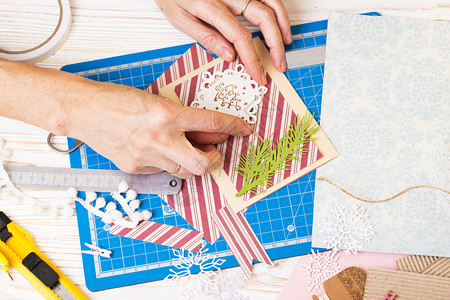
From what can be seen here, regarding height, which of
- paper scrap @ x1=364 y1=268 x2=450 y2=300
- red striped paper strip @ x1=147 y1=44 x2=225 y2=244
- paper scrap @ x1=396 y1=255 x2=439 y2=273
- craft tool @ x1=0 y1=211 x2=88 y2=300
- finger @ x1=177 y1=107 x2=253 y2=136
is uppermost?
finger @ x1=177 y1=107 x2=253 y2=136

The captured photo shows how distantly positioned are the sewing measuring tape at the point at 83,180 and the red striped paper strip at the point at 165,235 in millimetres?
127

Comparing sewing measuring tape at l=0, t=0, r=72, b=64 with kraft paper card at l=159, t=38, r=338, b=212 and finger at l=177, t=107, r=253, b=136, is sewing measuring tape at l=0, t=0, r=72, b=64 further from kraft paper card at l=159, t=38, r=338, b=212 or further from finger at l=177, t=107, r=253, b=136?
finger at l=177, t=107, r=253, b=136

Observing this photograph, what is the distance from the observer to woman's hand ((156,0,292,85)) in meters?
1.24

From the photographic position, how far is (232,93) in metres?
1.33

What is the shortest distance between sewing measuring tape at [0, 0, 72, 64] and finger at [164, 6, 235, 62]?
37 cm

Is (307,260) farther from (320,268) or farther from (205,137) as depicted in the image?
(205,137)

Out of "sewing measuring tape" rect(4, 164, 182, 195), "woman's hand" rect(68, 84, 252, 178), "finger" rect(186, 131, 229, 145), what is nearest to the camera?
"woman's hand" rect(68, 84, 252, 178)

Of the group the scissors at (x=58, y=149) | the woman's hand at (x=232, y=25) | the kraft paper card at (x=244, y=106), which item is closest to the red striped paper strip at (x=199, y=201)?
the kraft paper card at (x=244, y=106)

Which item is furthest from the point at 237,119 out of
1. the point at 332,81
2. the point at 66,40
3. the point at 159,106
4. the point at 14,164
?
the point at 14,164

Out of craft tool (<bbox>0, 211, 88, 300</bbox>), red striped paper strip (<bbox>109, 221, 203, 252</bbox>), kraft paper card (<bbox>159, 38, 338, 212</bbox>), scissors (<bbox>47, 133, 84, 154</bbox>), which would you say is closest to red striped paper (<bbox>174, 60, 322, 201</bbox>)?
kraft paper card (<bbox>159, 38, 338, 212</bbox>)

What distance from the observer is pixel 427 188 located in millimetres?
1304

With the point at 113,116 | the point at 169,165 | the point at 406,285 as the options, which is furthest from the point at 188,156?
the point at 406,285

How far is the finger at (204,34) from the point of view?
4.23ft

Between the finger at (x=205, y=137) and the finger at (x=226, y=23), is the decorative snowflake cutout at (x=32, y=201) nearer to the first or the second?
the finger at (x=205, y=137)
